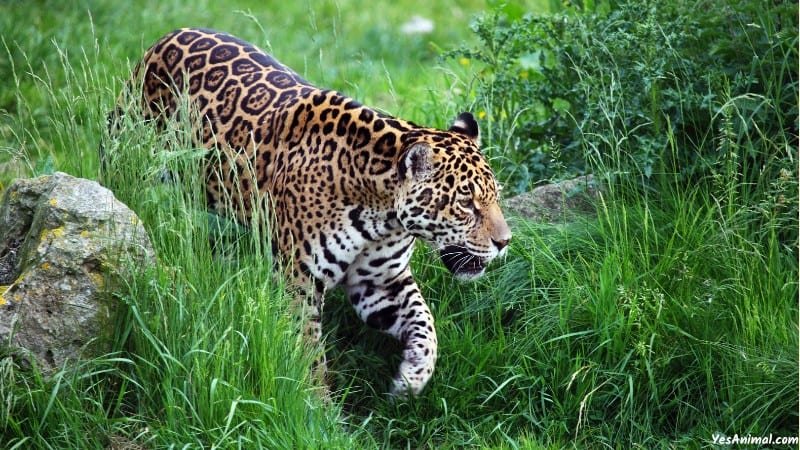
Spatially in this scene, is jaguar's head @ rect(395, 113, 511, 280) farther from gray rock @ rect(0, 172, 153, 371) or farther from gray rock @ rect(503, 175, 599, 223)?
gray rock @ rect(0, 172, 153, 371)

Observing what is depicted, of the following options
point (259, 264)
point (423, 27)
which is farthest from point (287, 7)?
point (259, 264)

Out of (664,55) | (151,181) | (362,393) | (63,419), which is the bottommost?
(362,393)

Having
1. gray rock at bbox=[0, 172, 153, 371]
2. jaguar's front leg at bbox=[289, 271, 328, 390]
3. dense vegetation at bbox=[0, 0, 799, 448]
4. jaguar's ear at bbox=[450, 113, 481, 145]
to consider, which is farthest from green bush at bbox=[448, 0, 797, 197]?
gray rock at bbox=[0, 172, 153, 371]

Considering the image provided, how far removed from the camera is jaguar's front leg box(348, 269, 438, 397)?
5.79 metres

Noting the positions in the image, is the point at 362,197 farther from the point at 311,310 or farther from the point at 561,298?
the point at 561,298

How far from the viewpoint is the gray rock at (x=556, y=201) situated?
21.6 ft

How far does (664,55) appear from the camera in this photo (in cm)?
641

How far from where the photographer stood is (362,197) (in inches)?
225

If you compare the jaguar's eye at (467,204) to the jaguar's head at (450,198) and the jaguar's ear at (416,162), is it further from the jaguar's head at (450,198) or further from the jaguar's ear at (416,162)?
the jaguar's ear at (416,162)

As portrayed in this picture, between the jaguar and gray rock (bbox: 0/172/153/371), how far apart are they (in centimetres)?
59

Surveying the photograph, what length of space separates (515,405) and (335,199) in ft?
4.75

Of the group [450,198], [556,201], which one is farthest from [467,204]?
[556,201]

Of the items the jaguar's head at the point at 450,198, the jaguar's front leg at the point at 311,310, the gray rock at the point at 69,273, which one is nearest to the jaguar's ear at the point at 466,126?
the jaguar's head at the point at 450,198

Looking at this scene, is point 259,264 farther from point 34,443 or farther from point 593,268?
point 593,268
